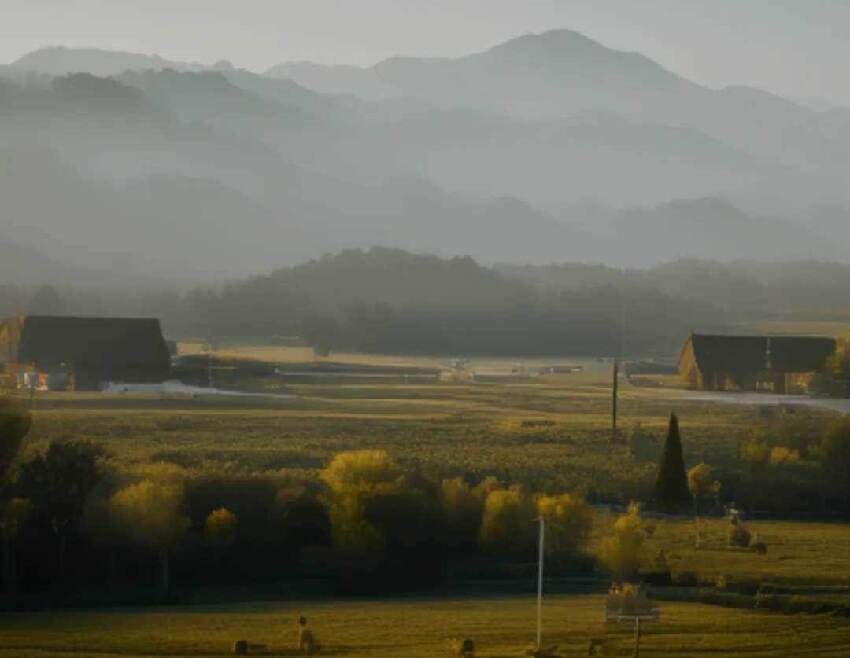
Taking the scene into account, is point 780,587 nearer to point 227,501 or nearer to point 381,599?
point 381,599

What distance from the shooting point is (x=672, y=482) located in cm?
3061

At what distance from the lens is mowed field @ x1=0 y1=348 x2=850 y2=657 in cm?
2014

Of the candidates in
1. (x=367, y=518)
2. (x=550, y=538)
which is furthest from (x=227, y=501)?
(x=550, y=538)

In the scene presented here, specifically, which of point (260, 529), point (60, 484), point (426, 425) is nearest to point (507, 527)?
point (260, 529)

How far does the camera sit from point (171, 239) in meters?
52.4

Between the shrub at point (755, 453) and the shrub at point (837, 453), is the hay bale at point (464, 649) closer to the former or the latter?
the shrub at point (755, 453)

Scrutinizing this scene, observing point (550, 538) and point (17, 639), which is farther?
point (550, 538)

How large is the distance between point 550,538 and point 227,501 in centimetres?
465

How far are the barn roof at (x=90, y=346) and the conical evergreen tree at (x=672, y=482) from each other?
1317cm

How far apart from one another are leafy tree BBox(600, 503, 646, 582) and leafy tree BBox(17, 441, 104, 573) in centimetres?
714

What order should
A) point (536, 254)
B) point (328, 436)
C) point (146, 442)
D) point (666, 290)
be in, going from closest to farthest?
point (146, 442)
point (328, 436)
point (666, 290)
point (536, 254)

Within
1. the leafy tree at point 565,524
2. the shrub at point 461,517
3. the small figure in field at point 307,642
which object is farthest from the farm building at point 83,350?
the small figure in field at point 307,642

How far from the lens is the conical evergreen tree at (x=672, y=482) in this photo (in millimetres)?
30266

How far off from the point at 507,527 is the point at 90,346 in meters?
16.4
